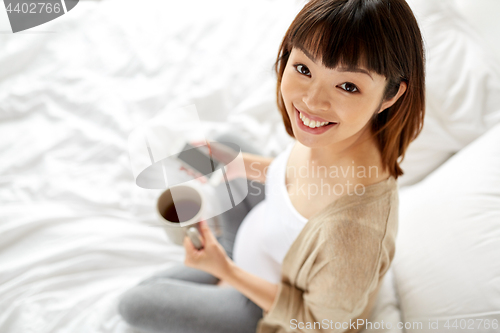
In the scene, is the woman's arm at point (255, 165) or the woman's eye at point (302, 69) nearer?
the woman's eye at point (302, 69)

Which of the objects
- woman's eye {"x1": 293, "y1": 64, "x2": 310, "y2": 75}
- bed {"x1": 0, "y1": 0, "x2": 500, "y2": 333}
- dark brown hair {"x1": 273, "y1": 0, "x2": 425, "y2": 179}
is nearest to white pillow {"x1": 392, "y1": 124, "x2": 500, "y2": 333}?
bed {"x1": 0, "y1": 0, "x2": 500, "y2": 333}

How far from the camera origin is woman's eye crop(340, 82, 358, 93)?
0.45 m

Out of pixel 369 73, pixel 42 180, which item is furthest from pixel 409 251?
pixel 42 180

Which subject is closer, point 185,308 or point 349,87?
point 349,87

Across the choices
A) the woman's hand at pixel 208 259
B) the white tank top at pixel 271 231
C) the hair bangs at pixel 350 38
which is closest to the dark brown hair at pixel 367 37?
the hair bangs at pixel 350 38

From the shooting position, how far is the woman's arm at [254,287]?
2.23 ft

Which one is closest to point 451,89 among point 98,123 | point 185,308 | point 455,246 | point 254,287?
point 455,246

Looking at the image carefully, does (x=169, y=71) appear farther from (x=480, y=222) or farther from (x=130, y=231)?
(x=480, y=222)

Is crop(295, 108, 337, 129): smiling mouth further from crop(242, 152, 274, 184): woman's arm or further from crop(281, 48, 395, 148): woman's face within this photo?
crop(242, 152, 274, 184): woman's arm

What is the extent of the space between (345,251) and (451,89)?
60cm

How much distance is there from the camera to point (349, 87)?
18.0 inches

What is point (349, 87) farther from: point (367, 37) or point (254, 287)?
point (254, 287)

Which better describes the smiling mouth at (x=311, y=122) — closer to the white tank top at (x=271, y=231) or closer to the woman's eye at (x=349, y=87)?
the woman's eye at (x=349, y=87)

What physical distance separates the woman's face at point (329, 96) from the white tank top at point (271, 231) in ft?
0.58
